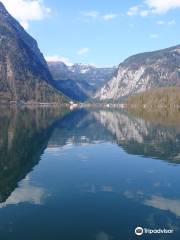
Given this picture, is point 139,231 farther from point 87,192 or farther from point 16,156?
point 16,156

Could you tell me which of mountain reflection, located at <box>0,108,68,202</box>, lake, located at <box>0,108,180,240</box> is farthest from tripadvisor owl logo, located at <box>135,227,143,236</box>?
mountain reflection, located at <box>0,108,68,202</box>

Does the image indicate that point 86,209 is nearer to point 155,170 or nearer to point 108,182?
point 108,182

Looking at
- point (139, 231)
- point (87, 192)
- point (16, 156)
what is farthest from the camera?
point (16, 156)

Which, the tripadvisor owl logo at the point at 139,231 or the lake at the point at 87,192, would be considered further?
the lake at the point at 87,192

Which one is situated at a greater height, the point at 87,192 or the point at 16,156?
the point at 16,156

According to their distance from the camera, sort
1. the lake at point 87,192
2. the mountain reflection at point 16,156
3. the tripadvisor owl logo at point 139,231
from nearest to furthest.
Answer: the tripadvisor owl logo at point 139,231, the lake at point 87,192, the mountain reflection at point 16,156

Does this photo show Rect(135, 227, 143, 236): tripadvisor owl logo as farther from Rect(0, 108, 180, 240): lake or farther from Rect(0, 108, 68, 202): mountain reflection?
Rect(0, 108, 68, 202): mountain reflection

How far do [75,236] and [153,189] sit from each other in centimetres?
1773

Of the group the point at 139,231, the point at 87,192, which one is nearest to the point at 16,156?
the point at 87,192

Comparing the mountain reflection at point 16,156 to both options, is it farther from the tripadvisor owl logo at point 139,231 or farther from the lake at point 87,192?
the tripadvisor owl logo at point 139,231

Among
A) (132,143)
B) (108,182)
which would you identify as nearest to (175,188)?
(108,182)

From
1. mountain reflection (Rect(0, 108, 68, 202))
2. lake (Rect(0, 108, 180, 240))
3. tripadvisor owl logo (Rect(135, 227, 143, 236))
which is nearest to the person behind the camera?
tripadvisor owl logo (Rect(135, 227, 143, 236))

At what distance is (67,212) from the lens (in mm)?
36344

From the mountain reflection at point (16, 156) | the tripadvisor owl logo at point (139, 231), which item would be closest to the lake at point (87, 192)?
the mountain reflection at point (16, 156)
